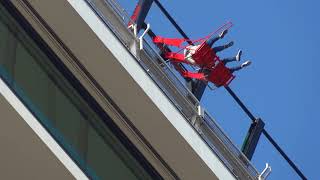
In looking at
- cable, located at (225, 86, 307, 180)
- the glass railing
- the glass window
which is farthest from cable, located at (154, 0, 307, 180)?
the glass window

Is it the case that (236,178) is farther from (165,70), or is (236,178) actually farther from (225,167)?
(165,70)

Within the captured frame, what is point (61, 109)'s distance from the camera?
17078 mm

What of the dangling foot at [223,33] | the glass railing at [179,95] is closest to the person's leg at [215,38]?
the dangling foot at [223,33]

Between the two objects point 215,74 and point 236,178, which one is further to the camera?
point 215,74

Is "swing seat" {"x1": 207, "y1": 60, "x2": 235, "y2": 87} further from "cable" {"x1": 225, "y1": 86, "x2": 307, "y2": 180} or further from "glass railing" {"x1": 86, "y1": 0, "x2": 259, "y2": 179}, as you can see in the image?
"glass railing" {"x1": 86, "y1": 0, "x2": 259, "y2": 179}

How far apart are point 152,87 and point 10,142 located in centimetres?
344

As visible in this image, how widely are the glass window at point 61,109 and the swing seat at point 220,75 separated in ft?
25.6

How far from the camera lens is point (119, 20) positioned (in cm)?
1888

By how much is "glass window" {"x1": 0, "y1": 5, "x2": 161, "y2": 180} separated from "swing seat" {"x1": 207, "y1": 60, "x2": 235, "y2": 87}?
7.79 metres

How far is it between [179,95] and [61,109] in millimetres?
2923

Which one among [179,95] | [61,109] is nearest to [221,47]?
[179,95]

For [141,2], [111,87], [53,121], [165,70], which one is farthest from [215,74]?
[53,121]

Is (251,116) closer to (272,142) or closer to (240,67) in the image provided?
(272,142)

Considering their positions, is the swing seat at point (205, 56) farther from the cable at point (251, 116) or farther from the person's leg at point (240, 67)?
A: the cable at point (251, 116)
